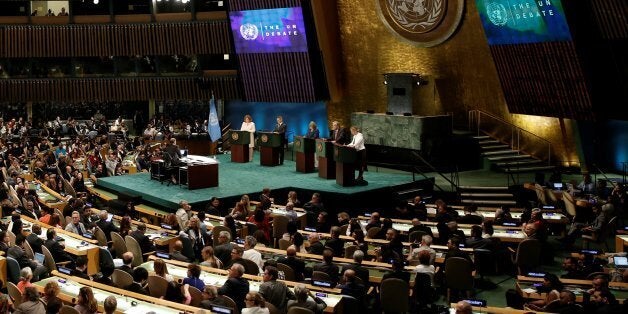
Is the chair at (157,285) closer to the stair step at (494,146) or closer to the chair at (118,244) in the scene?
the chair at (118,244)

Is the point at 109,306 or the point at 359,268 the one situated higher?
the point at 109,306

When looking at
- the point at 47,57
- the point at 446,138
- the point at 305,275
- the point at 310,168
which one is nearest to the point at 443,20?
the point at 446,138

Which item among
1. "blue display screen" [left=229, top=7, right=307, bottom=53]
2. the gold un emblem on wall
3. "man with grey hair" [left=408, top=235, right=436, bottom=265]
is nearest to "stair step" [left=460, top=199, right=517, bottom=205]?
the gold un emblem on wall

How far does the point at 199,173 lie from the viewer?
18109 mm

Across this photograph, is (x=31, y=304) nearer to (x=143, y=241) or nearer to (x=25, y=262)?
(x=25, y=262)

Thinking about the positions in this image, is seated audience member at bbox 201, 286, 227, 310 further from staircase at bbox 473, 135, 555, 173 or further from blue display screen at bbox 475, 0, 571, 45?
staircase at bbox 473, 135, 555, 173

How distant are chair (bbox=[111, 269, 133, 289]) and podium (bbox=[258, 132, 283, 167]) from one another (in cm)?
1101

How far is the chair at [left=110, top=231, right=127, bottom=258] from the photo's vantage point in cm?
1253

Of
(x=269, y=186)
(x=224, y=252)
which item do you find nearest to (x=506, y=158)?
(x=269, y=186)

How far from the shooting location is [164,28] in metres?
29.3

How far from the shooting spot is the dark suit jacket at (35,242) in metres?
12.2

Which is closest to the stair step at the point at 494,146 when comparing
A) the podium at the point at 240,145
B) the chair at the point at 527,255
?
the podium at the point at 240,145

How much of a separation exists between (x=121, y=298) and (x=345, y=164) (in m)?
9.49

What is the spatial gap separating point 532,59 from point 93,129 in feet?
53.8
